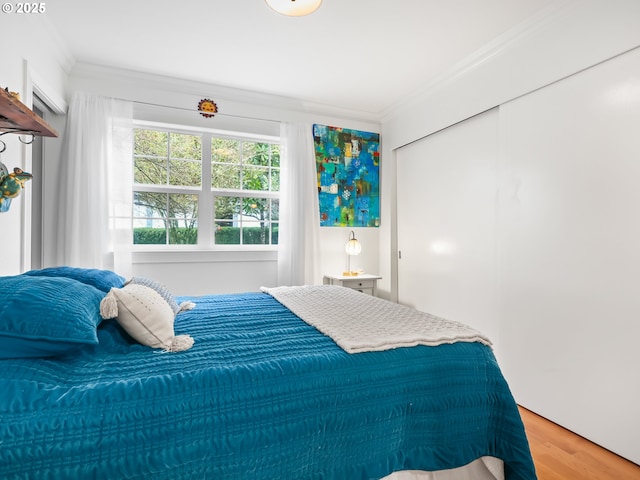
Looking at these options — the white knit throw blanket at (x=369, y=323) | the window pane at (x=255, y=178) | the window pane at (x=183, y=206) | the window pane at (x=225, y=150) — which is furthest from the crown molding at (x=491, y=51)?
the window pane at (x=183, y=206)

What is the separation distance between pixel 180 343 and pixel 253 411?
0.48m

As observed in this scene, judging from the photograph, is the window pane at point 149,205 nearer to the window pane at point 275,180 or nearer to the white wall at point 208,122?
the white wall at point 208,122

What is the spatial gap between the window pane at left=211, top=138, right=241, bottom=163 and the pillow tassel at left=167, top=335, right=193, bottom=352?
266 centimetres

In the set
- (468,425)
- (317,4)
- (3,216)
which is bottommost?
(468,425)

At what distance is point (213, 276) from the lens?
3635 millimetres

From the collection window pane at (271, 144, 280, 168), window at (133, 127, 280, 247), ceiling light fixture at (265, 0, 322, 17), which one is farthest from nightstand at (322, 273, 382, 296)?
ceiling light fixture at (265, 0, 322, 17)

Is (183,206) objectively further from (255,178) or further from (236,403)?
(236,403)

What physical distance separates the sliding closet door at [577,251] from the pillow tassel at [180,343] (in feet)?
7.38

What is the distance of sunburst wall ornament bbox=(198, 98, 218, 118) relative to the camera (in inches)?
138

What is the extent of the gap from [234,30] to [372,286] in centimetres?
278

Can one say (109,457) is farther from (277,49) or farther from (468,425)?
(277,49)

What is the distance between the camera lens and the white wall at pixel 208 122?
10.4 feet

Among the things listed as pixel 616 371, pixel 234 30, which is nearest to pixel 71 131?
pixel 234 30

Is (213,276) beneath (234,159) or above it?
beneath
